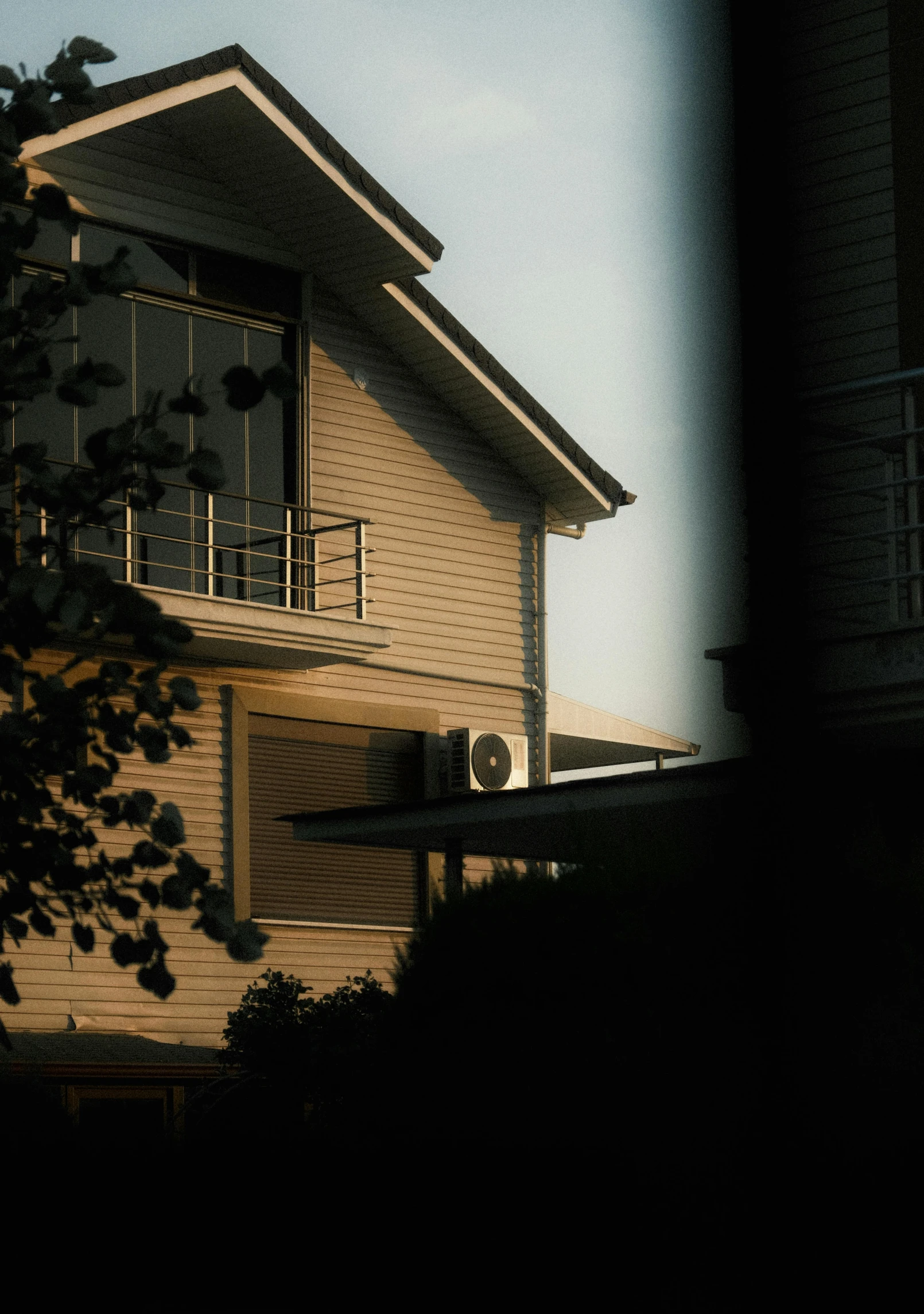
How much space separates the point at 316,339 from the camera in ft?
50.0

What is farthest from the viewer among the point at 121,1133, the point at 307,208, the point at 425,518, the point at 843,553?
the point at 425,518

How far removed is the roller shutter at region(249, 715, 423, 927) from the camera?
46.2ft

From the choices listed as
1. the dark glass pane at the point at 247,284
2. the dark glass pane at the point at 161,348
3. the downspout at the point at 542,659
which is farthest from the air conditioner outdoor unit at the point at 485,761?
the dark glass pane at the point at 247,284

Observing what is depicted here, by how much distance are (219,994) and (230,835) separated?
1409 mm

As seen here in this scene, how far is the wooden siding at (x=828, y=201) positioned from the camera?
1.32m

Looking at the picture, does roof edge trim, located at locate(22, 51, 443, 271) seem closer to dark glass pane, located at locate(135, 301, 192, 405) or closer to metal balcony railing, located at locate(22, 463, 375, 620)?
dark glass pane, located at locate(135, 301, 192, 405)

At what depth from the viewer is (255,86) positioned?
528 inches

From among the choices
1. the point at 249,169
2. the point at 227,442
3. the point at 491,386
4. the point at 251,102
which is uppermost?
the point at 251,102

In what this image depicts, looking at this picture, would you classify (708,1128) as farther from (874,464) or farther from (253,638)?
(253,638)

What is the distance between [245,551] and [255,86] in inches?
160

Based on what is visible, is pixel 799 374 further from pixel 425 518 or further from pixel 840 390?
pixel 425 518

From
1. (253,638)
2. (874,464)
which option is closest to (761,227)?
(874,464)

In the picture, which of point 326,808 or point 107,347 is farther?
point 326,808

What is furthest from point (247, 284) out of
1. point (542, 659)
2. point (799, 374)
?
point (799, 374)
